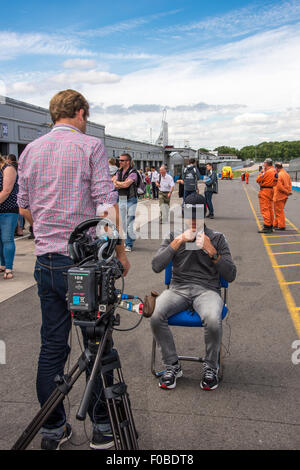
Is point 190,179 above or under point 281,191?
above

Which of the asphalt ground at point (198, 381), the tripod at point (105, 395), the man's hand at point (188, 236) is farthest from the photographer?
the man's hand at point (188, 236)

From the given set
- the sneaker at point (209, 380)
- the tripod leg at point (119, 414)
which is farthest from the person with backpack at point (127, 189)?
the tripod leg at point (119, 414)

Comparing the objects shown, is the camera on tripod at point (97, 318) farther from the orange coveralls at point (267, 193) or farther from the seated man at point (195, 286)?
the orange coveralls at point (267, 193)

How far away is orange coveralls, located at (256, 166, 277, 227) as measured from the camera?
12484 millimetres

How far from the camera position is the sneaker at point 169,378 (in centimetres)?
377

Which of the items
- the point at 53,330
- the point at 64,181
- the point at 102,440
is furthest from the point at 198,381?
the point at 64,181

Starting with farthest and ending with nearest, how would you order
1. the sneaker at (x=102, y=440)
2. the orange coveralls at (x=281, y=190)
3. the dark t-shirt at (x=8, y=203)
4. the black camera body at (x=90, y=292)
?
the orange coveralls at (x=281, y=190) < the dark t-shirt at (x=8, y=203) < the sneaker at (x=102, y=440) < the black camera body at (x=90, y=292)

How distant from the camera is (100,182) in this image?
270 centimetres

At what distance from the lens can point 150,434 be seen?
309 centimetres

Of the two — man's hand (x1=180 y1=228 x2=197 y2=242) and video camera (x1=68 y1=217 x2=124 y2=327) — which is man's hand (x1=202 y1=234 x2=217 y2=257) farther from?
video camera (x1=68 y1=217 x2=124 y2=327)

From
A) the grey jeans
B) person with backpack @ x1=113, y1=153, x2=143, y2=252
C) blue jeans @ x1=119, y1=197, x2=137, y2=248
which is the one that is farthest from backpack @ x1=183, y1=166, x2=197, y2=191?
the grey jeans

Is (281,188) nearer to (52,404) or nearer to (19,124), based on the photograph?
(52,404)

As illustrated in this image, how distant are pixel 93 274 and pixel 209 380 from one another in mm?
1953

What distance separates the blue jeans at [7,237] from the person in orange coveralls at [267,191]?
23.8ft
